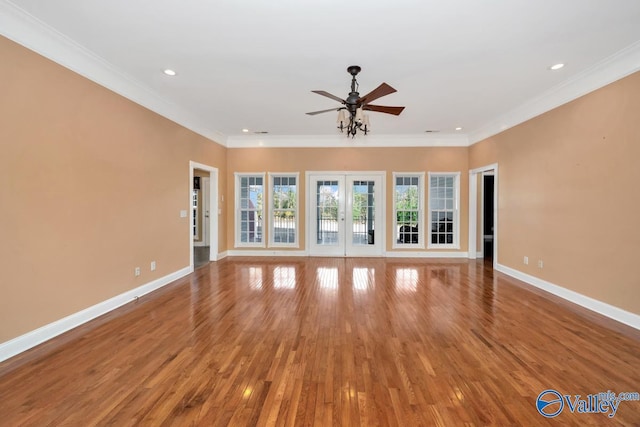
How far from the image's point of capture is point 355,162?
6992 millimetres

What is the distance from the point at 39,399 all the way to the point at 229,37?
3.35 metres

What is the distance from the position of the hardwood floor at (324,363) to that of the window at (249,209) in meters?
3.20

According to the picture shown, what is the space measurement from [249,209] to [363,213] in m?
2.94

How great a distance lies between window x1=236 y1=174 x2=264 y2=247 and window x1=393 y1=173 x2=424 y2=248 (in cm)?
346

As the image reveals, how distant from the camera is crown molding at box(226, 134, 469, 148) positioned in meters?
6.84

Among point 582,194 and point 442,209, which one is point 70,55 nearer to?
point 582,194

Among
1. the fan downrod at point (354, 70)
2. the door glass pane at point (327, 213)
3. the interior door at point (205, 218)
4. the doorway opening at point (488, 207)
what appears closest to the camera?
the fan downrod at point (354, 70)

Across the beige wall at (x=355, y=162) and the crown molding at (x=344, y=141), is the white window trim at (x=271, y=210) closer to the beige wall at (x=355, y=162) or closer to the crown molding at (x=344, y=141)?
the beige wall at (x=355, y=162)

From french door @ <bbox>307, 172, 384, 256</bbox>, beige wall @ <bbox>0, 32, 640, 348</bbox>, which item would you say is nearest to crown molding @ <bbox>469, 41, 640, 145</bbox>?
beige wall @ <bbox>0, 32, 640, 348</bbox>

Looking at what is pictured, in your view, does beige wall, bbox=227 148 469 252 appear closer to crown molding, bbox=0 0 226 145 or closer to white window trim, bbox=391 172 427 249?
white window trim, bbox=391 172 427 249

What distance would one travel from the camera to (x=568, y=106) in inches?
155

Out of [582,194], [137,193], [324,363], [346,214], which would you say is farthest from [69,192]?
[582,194]

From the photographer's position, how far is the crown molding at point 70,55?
7.91 feet

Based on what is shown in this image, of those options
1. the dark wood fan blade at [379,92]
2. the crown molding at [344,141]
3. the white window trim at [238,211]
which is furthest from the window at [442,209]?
the dark wood fan blade at [379,92]
